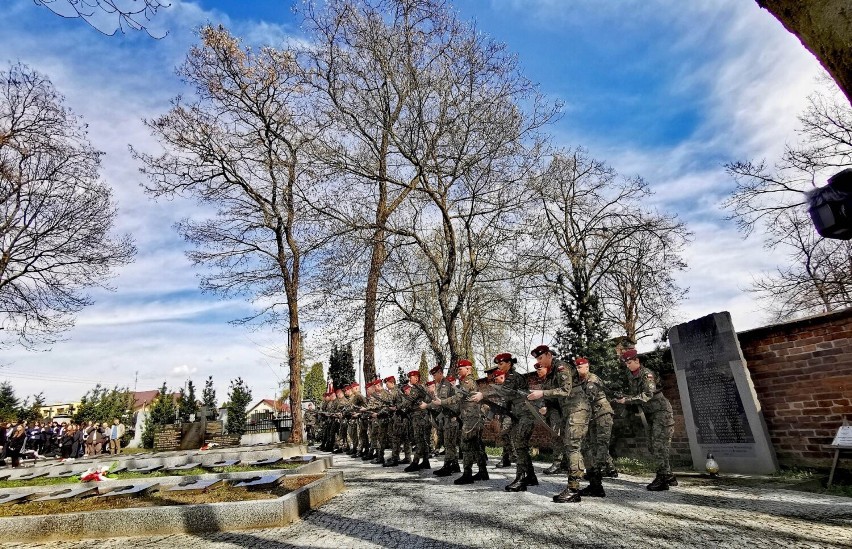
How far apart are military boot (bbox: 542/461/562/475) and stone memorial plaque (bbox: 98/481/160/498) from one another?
682 centimetres

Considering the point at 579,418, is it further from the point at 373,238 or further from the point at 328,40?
the point at 328,40

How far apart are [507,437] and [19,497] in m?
8.01

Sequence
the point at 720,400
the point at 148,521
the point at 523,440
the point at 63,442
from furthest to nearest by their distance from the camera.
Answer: the point at 63,442 → the point at 720,400 → the point at 523,440 → the point at 148,521

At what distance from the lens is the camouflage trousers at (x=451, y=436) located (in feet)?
30.9

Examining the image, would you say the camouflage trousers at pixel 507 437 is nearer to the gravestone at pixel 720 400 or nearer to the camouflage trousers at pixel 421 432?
the camouflage trousers at pixel 421 432

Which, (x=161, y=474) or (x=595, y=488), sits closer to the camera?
(x=595, y=488)

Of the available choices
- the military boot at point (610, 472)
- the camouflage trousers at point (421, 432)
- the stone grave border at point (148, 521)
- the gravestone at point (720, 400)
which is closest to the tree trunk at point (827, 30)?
the stone grave border at point (148, 521)

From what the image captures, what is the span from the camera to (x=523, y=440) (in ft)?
24.4

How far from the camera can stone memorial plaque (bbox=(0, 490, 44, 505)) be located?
265 inches

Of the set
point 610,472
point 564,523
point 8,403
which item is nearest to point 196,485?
point 564,523

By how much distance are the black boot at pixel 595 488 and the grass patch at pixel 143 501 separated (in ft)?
13.7

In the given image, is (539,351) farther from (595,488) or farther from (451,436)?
(451,436)

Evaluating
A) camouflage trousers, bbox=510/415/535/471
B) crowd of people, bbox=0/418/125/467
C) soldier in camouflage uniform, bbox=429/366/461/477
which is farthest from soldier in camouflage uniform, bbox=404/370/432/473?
crowd of people, bbox=0/418/125/467

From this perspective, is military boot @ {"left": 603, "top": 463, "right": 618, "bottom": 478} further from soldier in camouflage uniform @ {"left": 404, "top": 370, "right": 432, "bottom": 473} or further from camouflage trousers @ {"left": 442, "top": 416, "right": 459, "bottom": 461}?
soldier in camouflage uniform @ {"left": 404, "top": 370, "right": 432, "bottom": 473}
